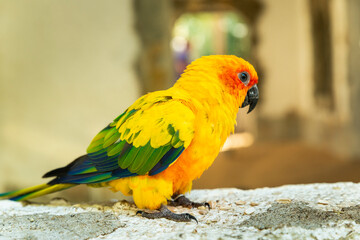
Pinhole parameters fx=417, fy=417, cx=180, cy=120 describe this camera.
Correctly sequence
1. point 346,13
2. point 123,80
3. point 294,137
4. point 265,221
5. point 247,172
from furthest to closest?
1. point 294,137
2. point 247,172
3. point 346,13
4. point 123,80
5. point 265,221

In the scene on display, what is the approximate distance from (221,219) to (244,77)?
0.60m

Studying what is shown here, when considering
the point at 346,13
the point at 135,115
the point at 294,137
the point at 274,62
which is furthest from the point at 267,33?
the point at 135,115

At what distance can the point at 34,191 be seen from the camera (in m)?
1.97

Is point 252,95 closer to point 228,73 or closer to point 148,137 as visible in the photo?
point 228,73

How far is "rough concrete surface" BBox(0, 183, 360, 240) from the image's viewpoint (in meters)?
1.50

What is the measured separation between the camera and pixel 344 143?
6.05m

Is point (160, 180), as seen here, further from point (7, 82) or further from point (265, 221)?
point (7, 82)

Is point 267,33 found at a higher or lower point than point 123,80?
higher

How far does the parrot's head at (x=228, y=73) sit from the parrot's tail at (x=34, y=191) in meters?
0.79

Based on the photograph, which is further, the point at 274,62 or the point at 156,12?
the point at 274,62

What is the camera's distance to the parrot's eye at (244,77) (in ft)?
5.69

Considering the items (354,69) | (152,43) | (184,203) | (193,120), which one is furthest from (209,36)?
(193,120)

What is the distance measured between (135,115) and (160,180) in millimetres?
289

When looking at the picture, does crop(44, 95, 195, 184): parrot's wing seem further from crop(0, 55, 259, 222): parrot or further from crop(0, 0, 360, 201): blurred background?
crop(0, 0, 360, 201): blurred background
